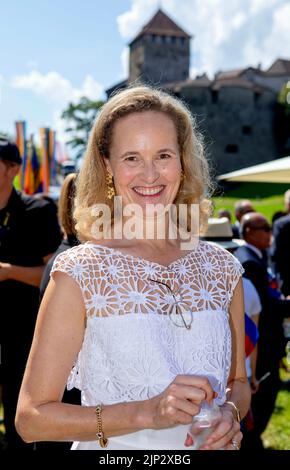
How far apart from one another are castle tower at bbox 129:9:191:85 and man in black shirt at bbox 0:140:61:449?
181 feet

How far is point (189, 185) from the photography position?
1.91 metres

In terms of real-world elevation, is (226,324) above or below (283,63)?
below

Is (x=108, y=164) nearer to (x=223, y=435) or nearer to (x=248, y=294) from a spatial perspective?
(x=223, y=435)

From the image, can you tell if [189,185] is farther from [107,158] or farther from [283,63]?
[283,63]

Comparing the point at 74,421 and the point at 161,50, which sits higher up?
the point at 161,50

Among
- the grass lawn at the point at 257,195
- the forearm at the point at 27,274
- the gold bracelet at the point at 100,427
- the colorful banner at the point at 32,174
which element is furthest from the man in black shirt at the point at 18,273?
the grass lawn at the point at 257,195

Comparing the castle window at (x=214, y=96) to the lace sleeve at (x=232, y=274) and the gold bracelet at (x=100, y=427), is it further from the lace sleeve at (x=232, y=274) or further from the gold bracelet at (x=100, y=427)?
the gold bracelet at (x=100, y=427)

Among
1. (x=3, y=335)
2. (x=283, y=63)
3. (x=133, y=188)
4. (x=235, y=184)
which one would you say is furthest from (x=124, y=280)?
(x=283, y=63)

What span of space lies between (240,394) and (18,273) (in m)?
1.57

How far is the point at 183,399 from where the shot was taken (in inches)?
47.6

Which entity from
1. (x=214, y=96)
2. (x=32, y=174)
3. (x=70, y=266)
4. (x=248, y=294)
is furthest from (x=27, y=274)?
(x=214, y=96)

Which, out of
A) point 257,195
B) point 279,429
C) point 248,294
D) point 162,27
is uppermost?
point 162,27

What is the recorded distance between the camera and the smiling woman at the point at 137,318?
135 centimetres

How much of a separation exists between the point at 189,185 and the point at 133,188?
0.30 meters
